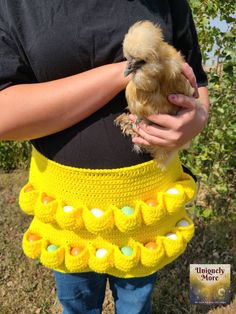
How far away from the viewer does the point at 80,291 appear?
1493 mm

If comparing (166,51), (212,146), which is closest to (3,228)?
(212,146)

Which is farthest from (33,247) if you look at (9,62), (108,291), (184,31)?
Answer: (108,291)

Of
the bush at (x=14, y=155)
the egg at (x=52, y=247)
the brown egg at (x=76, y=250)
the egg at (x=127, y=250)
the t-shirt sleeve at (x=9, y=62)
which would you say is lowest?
the bush at (x=14, y=155)

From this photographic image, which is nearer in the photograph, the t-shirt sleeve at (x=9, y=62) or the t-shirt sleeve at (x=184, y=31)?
the t-shirt sleeve at (x=9, y=62)

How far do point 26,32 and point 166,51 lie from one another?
375 mm

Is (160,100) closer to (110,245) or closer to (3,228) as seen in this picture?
(110,245)

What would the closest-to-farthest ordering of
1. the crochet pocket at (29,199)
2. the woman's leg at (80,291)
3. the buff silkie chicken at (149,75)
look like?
the buff silkie chicken at (149,75) → the crochet pocket at (29,199) → the woman's leg at (80,291)

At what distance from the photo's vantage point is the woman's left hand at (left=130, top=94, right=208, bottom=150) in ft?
3.69

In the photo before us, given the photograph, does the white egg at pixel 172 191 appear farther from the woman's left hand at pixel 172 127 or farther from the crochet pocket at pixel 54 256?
the crochet pocket at pixel 54 256

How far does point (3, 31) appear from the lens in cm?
113

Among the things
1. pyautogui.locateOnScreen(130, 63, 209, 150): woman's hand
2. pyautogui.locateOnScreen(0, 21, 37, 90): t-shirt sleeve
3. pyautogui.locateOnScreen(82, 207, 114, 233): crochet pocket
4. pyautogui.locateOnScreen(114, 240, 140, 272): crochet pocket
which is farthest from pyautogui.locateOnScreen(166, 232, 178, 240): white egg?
pyautogui.locateOnScreen(0, 21, 37, 90): t-shirt sleeve

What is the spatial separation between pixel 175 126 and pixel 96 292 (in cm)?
76

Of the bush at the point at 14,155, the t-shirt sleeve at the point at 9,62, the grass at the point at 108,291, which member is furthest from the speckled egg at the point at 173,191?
the bush at the point at 14,155

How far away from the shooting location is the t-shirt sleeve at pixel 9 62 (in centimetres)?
111
